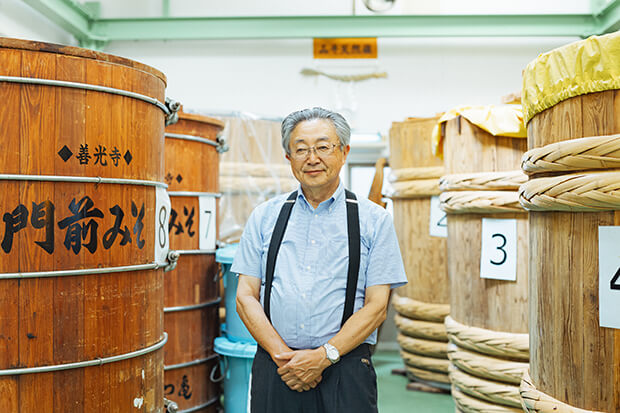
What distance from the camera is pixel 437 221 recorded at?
4.70 metres

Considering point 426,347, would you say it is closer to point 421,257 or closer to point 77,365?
point 421,257

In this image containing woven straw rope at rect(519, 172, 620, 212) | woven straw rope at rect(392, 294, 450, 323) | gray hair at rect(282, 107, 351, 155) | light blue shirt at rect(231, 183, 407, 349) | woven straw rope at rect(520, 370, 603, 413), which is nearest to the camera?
woven straw rope at rect(519, 172, 620, 212)

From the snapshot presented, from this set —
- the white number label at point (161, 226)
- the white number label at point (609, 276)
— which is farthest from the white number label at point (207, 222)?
the white number label at point (609, 276)

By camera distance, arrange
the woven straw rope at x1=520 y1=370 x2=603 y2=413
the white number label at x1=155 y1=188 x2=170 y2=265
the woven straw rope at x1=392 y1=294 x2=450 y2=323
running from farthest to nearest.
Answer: the woven straw rope at x1=392 y1=294 x2=450 y2=323, the white number label at x1=155 y1=188 x2=170 y2=265, the woven straw rope at x1=520 y1=370 x2=603 y2=413

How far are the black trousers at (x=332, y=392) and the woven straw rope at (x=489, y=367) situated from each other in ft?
3.40

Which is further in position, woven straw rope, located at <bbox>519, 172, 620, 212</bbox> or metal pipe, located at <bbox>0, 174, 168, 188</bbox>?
metal pipe, located at <bbox>0, 174, 168, 188</bbox>

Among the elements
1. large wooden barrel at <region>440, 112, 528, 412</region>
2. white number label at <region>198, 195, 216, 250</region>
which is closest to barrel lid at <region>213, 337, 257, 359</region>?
white number label at <region>198, 195, 216, 250</region>

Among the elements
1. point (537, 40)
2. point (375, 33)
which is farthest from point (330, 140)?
point (537, 40)

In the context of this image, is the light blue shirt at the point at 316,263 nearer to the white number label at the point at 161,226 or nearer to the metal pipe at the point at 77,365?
the white number label at the point at 161,226

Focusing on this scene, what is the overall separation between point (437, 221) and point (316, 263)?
2.73 meters

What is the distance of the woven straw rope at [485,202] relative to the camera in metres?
2.83

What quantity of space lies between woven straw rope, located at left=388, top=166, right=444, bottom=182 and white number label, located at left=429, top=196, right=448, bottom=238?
0.21 meters

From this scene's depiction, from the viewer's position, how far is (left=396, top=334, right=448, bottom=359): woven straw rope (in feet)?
15.2

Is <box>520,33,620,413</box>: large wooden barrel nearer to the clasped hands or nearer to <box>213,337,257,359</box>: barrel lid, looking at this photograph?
the clasped hands
